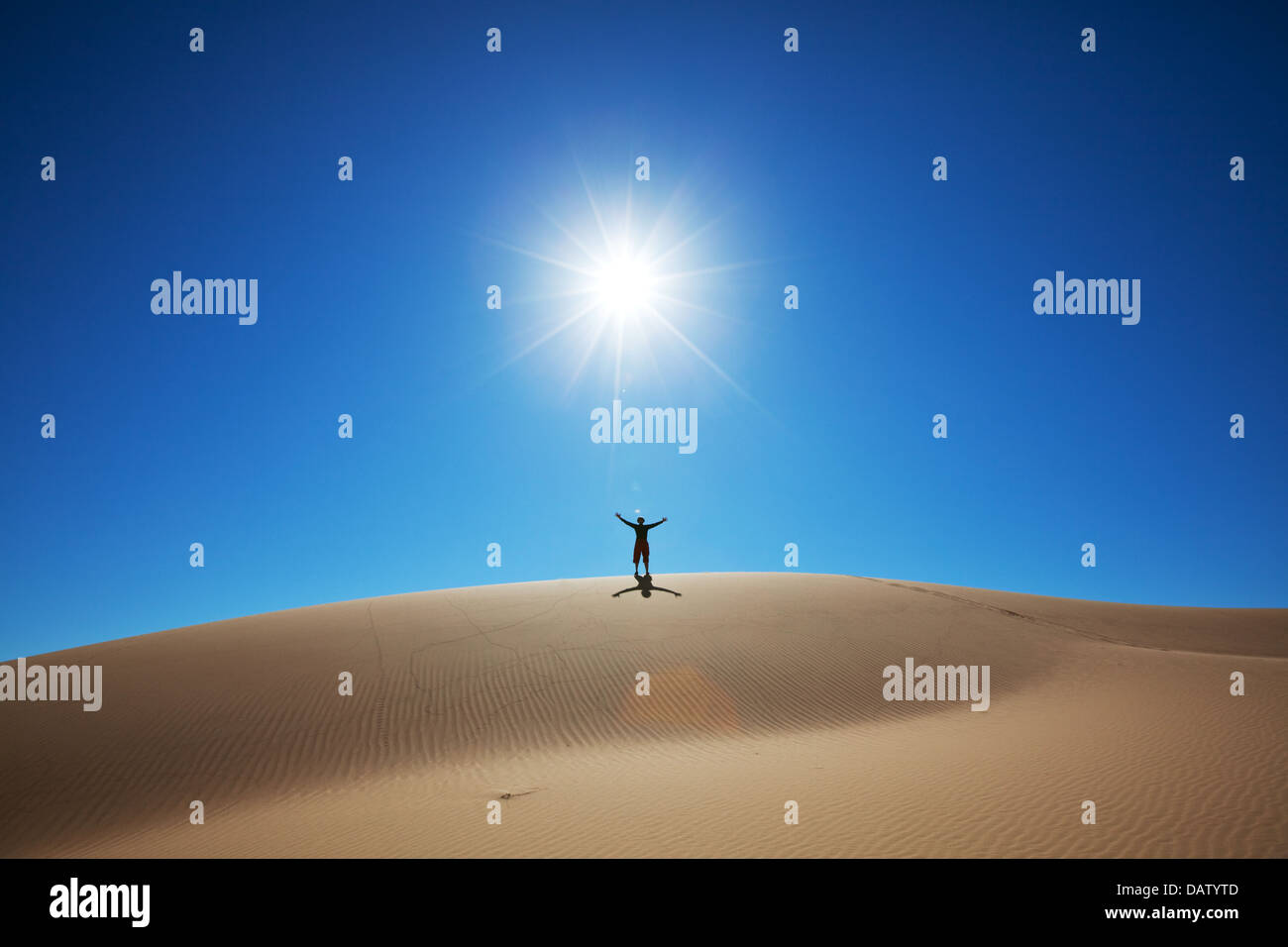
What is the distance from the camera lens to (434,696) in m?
14.5

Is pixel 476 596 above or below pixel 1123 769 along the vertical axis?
above

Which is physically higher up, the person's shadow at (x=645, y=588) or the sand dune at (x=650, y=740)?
the person's shadow at (x=645, y=588)

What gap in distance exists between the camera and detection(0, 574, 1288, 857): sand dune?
6961mm

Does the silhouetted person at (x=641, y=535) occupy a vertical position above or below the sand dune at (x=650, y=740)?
above

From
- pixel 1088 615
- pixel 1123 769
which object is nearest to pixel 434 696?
pixel 1123 769

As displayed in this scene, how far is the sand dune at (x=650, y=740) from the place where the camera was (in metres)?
6.96

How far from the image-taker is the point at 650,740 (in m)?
12.3

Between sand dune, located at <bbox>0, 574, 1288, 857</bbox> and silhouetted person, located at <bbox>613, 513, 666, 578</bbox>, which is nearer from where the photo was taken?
sand dune, located at <bbox>0, 574, 1288, 857</bbox>

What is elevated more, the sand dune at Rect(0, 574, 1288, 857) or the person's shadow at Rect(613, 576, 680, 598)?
the person's shadow at Rect(613, 576, 680, 598)

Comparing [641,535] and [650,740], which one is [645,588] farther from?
[650,740]

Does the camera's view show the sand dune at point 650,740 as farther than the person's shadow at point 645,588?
No

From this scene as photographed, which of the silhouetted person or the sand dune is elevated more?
the silhouetted person
